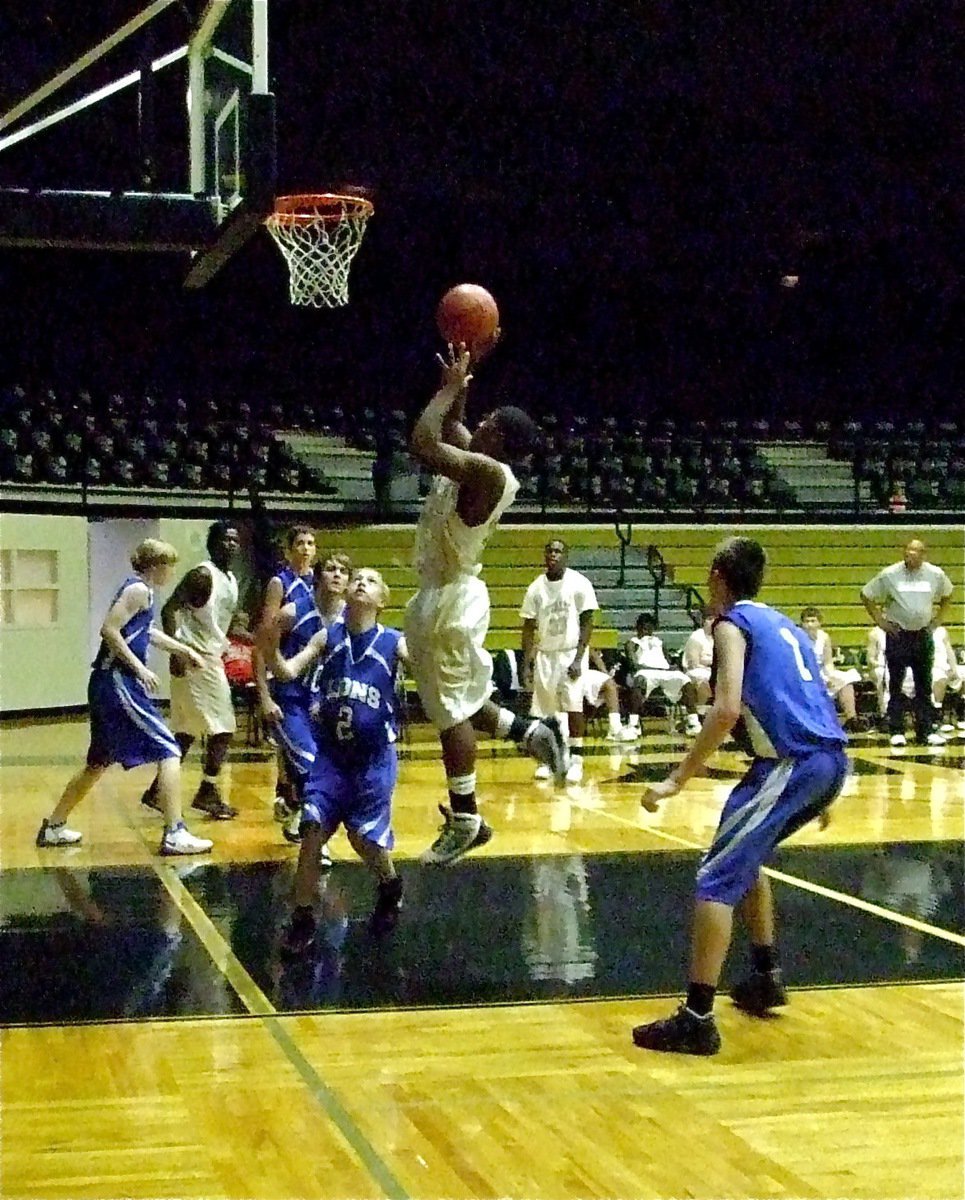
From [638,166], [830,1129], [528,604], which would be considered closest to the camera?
[830,1129]

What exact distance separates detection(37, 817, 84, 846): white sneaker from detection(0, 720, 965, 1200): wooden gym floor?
106 mm

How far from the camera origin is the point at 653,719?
17.7 meters

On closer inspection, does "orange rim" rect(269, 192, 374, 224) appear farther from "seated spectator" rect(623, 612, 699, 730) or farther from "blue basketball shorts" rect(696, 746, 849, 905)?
"blue basketball shorts" rect(696, 746, 849, 905)

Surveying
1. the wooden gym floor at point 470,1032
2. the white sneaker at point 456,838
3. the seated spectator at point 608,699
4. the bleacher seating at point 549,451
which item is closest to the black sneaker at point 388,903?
the wooden gym floor at point 470,1032

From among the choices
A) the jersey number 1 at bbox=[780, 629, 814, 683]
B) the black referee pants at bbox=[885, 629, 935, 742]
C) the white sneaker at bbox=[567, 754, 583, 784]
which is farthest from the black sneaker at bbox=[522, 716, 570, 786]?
the black referee pants at bbox=[885, 629, 935, 742]

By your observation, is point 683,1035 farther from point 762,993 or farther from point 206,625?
point 206,625

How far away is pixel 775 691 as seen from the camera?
16.0 ft

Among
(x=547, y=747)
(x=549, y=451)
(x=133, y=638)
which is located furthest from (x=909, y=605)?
(x=549, y=451)

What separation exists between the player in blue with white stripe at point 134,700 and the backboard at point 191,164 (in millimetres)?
1616

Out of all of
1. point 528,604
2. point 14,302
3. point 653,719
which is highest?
point 14,302

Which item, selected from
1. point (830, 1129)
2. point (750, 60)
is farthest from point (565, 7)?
point (830, 1129)

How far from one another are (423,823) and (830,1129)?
566 centimetres

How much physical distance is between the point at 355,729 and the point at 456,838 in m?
0.66

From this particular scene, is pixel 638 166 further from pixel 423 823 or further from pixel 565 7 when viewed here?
pixel 423 823
